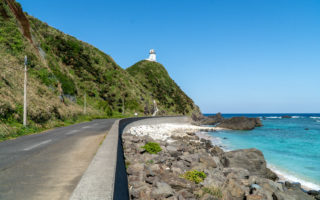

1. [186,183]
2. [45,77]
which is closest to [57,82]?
[45,77]

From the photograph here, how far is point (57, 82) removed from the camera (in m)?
36.1

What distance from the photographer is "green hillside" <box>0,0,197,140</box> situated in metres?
21.1

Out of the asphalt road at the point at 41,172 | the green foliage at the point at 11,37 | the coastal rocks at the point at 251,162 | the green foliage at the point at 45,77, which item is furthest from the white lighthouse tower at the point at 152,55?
the asphalt road at the point at 41,172

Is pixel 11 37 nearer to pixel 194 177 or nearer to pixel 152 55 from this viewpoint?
pixel 194 177

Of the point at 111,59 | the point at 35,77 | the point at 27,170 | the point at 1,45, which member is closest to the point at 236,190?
the point at 27,170

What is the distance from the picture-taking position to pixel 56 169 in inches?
258

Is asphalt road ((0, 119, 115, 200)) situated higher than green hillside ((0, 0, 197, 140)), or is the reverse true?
green hillside ((0, 0, 197, 140))

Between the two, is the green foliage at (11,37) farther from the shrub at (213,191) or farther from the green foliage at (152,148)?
the shrub at (213,191)

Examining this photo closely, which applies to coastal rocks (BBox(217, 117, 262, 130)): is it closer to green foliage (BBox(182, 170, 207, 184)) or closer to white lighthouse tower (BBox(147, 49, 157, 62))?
green foliage (BBox(182, 170, 207, 184))

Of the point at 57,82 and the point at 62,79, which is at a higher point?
the point at 62,79

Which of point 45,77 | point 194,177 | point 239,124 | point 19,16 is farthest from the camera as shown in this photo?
point 239,124

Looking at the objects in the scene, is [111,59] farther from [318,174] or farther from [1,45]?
[318,174]

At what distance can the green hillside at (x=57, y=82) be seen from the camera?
21.1 metres

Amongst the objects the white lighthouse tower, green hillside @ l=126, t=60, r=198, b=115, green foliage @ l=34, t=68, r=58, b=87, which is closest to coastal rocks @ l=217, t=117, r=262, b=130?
green hillside @ l=126, t=60, r=198, b=115
